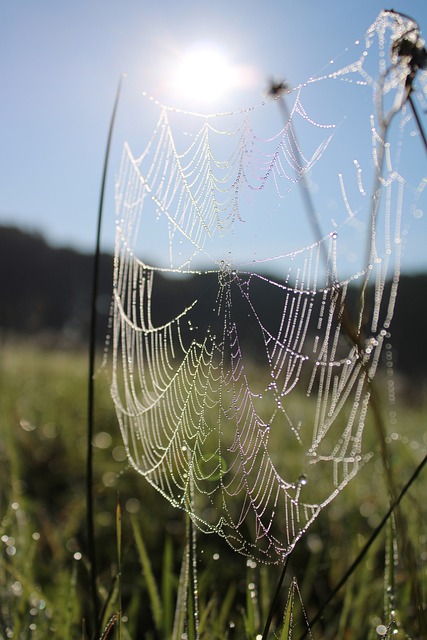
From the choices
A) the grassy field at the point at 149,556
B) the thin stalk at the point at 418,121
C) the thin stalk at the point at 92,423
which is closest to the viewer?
the thin stalk at the point at 418,121

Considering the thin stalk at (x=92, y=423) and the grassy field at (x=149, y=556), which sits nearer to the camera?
the thin stalk at (x=92, y=423)

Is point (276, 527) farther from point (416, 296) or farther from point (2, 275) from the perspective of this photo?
point (2, 275)

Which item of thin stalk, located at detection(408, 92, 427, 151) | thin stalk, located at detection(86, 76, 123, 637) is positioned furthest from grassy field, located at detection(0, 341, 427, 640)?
thin stalk, located at detection(408, 92, 427, 151)

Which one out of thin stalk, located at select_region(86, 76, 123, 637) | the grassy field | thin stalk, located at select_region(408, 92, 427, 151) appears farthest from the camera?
the grassy field

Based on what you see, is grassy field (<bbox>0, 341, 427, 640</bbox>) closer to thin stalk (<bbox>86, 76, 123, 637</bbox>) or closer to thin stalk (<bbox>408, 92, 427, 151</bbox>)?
thin stalk (<bbox>86, 76, 123, 637</bbox>)

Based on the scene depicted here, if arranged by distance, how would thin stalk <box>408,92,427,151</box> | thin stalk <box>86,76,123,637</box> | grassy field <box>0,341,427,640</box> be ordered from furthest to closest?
grassy field <box>0,341,427,640</box> < thin stalk <box>86,76,123,637</box> < thin stalk <box>408,92,427,151</box>

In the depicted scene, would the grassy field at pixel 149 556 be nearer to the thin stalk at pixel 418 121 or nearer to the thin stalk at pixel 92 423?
the thin stalk at pixel 92 423

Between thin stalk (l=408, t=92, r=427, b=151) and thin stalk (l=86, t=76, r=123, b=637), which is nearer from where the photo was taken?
thin stalk (l=408, t=92, r=427, b=151)

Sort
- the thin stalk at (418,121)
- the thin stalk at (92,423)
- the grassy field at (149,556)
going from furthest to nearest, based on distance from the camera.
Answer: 1. the grassy field at (149,556)
2. the thin stalk at (92,423)
3. the thin stalk at (418,121)

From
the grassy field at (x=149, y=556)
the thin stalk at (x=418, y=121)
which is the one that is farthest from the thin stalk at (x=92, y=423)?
the thin stalk at (x=418, y=121)
